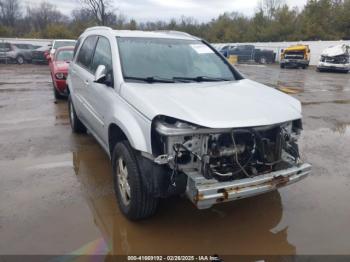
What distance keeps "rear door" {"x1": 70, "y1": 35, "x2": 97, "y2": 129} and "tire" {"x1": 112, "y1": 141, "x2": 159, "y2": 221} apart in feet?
4.26

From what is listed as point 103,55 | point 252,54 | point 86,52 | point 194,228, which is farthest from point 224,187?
point 252,54

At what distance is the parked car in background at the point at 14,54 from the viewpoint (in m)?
25.6

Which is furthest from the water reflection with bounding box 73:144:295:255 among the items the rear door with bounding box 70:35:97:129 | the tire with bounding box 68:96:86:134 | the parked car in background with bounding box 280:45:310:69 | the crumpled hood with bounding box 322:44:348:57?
the parked car in background with bounding box 280:45:310:69

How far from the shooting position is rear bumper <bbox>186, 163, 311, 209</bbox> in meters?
2.83

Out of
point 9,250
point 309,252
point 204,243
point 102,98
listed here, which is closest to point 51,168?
point 102,98

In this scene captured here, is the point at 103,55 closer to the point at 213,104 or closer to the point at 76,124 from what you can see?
the point at 213,104

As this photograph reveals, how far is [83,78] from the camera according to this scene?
5.00 meters

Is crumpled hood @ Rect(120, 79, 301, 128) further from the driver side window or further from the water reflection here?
the water reflection

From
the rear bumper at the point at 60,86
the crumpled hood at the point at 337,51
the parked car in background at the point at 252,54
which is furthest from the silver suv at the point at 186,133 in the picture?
the parked car in background at the point at 252,54

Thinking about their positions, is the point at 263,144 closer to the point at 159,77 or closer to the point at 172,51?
the point at 159,77

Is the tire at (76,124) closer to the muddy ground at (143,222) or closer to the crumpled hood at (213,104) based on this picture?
the muddy ground at (143,222)

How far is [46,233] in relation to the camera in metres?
3.26

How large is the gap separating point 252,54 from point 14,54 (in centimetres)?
2220

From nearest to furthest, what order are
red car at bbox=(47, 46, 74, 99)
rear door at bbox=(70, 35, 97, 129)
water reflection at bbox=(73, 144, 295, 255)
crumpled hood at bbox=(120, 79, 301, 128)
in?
1. crumpled hood at bbox=(120, 79, 301, 128)
2. water reflection at bbox=(73, 144, 295, 255)
3. rear door at bbox=(70, 35, 97, 129)
4. red car at bbox=(47, 46, 74, 99)
